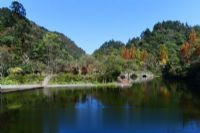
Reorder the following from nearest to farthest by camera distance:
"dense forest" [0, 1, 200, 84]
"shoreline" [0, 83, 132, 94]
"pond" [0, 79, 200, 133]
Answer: "pond" [0, 79, 200, 133], "shoreline" [0, 83, 132, 94], "dense forest" [0, 1, 200, 84]

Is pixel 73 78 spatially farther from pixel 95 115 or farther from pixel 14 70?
pixel 95 115

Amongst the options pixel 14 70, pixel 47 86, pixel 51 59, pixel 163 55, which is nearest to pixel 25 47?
pixel 51 59

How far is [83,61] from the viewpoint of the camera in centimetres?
7069

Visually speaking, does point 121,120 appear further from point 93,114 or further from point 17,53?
point 17,53

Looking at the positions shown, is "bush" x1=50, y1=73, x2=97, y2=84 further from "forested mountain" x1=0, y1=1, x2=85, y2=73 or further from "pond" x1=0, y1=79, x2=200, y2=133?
"pond" x1=0, y1=79, x2=200, y2=133

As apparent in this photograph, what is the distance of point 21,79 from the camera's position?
5900cm

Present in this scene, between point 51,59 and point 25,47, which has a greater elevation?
point 25,47

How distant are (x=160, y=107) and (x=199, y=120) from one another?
660cm

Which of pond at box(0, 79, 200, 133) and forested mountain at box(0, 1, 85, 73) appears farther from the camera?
forested mountain at box(0, 1, 85, 73)

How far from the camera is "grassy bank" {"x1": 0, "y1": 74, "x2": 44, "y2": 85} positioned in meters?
56.2

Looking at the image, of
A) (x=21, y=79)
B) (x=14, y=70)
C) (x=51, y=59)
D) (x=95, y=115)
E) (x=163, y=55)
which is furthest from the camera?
(x=163, y=55)

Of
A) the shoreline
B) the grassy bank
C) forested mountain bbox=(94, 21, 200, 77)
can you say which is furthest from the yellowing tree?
the grassy bank

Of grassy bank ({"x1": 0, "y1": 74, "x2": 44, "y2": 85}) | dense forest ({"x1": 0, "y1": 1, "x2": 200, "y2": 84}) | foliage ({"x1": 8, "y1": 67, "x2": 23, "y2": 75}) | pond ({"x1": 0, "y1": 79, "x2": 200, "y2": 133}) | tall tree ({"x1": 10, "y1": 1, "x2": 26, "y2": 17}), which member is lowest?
pond ({"x1": 0, "y1": 79, "x2": 200, "y2": 133})

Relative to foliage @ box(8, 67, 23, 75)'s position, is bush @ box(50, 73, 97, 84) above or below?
below
